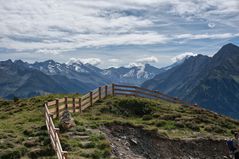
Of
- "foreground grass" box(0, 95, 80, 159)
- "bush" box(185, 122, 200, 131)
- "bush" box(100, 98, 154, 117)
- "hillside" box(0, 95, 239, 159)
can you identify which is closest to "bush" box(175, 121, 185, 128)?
"hillside" box(0, 95, 239, 159)

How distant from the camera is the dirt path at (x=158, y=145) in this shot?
25125mm

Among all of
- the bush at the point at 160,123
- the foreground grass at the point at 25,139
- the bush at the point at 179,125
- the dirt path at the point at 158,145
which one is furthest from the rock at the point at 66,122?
the bush at the point at 179,125

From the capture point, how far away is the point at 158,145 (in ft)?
86.7

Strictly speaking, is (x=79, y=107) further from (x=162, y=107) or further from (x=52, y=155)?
(x=52, y=155)

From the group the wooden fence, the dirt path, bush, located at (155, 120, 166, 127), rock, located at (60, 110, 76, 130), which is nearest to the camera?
rock, located at (60, 110, 76, 130)

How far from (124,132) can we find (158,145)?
2.83 metres

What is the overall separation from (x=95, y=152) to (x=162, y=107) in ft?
59.9

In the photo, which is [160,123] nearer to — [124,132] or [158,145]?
[158,145]

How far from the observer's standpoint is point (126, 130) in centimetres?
2766

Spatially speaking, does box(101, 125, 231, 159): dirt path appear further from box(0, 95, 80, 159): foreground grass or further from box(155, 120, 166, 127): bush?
box(0, 95, 80, 159): foreground grass

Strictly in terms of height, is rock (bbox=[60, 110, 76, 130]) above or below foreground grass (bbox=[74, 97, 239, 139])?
above

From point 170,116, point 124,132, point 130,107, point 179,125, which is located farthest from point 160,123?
point 130,107

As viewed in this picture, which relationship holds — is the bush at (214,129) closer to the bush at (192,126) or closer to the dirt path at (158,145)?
the bush at (192,126)

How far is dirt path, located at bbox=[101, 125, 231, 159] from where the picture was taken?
25125 millimetres
